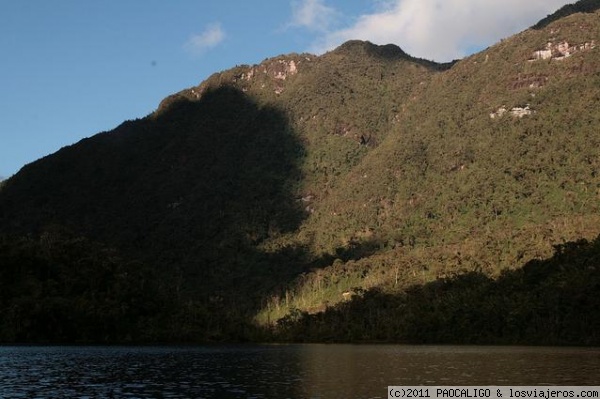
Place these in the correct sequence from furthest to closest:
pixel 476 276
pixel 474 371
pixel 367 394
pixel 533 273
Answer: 1. pixel 476 276
2. pixel 533 273
3. pixel 474 371
4. pixel 367 394

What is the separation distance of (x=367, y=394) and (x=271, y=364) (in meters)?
36.5

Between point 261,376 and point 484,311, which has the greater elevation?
point 484,311

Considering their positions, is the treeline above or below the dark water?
above

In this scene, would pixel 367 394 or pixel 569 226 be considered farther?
pixel 569 226

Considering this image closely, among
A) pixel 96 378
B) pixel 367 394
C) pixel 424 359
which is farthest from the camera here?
pixel 424 359

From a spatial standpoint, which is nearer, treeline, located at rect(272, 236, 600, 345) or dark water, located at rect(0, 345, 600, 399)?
dark water, located at rect(0, 345, 600, 399)

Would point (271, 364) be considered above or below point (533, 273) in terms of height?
below

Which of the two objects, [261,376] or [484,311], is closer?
[261,376]

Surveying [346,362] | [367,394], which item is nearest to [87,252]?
[346,362]

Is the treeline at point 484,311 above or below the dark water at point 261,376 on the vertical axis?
above

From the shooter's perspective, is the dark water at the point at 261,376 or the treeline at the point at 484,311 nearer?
the dark water at the point at 261,376

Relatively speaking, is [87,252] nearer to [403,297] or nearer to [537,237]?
[403,297]

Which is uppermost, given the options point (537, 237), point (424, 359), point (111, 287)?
point (537, 237)

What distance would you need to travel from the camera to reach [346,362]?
88.7m
